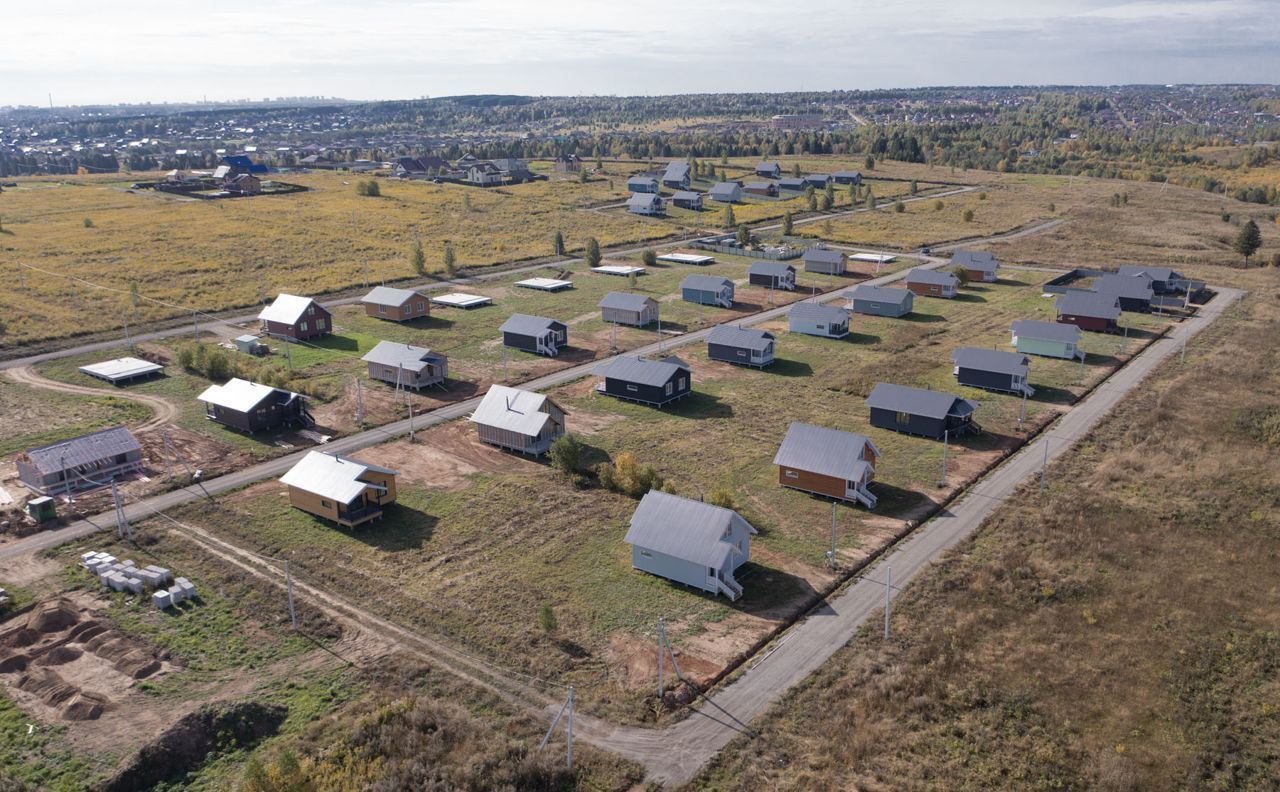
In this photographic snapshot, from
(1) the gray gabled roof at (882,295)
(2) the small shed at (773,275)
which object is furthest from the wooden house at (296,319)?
(1) the gray gabled roof at (882,295)

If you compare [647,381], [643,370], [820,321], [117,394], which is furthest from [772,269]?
[117,394]

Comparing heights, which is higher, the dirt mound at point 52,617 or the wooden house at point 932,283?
the wooden house at point 932,283

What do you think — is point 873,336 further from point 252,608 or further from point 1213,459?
point 252,608

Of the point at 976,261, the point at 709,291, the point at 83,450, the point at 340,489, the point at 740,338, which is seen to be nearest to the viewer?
the point at 340,489

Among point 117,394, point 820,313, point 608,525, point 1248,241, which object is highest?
point 1248,241

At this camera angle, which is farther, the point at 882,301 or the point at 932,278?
the point at 932,278

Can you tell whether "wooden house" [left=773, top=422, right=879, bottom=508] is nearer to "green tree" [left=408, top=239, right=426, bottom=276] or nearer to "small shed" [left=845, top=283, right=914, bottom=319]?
"small shed" [left=845, top=283, right=914, bottom=319]

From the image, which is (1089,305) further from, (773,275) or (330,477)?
(330,477)

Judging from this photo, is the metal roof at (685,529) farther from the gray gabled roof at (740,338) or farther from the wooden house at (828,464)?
the gray gabled roof at (740,338)
